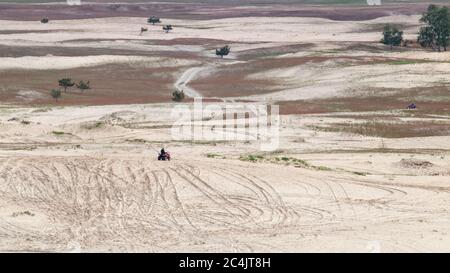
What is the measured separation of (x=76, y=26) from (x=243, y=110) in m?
106

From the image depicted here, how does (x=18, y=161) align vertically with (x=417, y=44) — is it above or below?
below

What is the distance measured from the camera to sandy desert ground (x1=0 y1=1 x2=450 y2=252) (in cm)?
2941

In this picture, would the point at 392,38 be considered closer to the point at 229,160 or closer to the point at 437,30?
the point at 437,30

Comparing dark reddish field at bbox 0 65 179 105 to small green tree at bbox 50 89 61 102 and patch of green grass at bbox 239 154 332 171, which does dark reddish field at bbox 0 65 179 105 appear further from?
patch of green grass at bbox 239 154 332 171

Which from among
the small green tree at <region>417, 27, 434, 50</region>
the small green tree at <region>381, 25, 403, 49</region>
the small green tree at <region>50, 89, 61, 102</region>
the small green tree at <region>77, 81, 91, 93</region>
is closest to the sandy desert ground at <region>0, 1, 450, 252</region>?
the small green tree at <region>50, 89, 61, 102</region>

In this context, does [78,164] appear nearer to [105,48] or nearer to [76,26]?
[105,48]

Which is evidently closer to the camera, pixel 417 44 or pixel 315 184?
pixel 315 184

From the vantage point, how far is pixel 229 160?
4162 cm

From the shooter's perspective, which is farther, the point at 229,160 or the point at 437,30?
the point at 437,30

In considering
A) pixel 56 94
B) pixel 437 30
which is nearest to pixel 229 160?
pixel 56 94

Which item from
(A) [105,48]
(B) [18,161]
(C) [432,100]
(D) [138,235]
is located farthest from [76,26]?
(D) [138,235]
